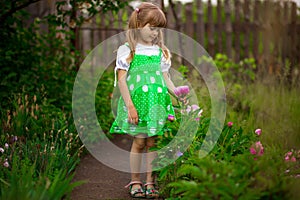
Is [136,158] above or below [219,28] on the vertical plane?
below

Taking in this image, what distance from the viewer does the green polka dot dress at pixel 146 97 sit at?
11.3 ft

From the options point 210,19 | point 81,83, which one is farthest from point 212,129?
point 210,19

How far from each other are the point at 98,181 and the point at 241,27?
19.6 ft

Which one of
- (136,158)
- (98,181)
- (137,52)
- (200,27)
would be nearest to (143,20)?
(137,52)

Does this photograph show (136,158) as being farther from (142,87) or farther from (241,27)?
(241,27)

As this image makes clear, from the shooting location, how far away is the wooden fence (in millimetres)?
8539

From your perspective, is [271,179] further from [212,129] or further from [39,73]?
[39,73]

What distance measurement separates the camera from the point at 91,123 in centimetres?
519

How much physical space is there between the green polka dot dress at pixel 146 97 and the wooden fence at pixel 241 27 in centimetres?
490

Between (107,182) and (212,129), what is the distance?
1.10m

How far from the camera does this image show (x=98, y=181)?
13.0 feet

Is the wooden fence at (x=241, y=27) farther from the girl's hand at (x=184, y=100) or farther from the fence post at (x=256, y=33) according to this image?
the girl's hand at (x=184, y=100)

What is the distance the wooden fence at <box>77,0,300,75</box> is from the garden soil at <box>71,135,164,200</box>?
430 centimetres

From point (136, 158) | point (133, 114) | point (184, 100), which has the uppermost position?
point (184, 100)
